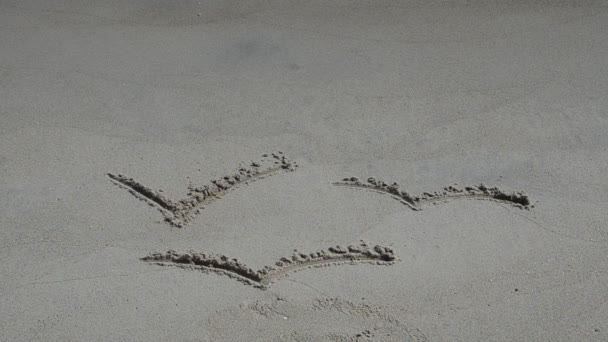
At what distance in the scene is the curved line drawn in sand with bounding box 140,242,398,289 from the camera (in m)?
1.94

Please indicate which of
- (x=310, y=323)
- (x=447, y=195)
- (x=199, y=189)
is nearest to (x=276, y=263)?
(x=310, y=323)

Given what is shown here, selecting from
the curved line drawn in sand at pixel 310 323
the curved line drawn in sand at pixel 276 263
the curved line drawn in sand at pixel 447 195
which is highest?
→ the curved line drawn in sand at pixel 447 195

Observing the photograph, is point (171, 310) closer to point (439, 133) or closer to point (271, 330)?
point (271, 330)

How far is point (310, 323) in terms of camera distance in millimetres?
1838

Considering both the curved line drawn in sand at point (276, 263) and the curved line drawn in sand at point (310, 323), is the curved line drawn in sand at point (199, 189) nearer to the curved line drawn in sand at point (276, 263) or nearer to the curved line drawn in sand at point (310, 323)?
the curved line drawn in sand at point (276, 263)

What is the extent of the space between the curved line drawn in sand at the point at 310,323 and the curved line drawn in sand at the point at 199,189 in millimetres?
356

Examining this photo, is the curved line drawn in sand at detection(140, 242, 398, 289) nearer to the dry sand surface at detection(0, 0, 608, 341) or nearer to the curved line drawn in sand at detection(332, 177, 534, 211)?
the dry sand surface at detection(0, 0, 608, 341)

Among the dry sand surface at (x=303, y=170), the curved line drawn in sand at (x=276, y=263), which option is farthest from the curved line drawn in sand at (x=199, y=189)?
the curved line drawn in sand at (x=276, y=263)

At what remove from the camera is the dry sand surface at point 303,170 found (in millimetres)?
1874

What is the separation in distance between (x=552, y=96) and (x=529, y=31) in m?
0.41

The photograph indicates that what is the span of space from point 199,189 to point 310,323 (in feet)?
1.80

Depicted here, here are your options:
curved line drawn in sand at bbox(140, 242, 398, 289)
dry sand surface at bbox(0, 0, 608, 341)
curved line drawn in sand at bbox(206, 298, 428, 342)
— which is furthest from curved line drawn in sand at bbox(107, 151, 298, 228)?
curved line drawn in sand at bbox(206, 298, 428, 342)

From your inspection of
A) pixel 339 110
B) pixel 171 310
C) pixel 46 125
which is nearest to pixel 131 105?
pixel 46 125

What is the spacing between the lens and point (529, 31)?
289cm
